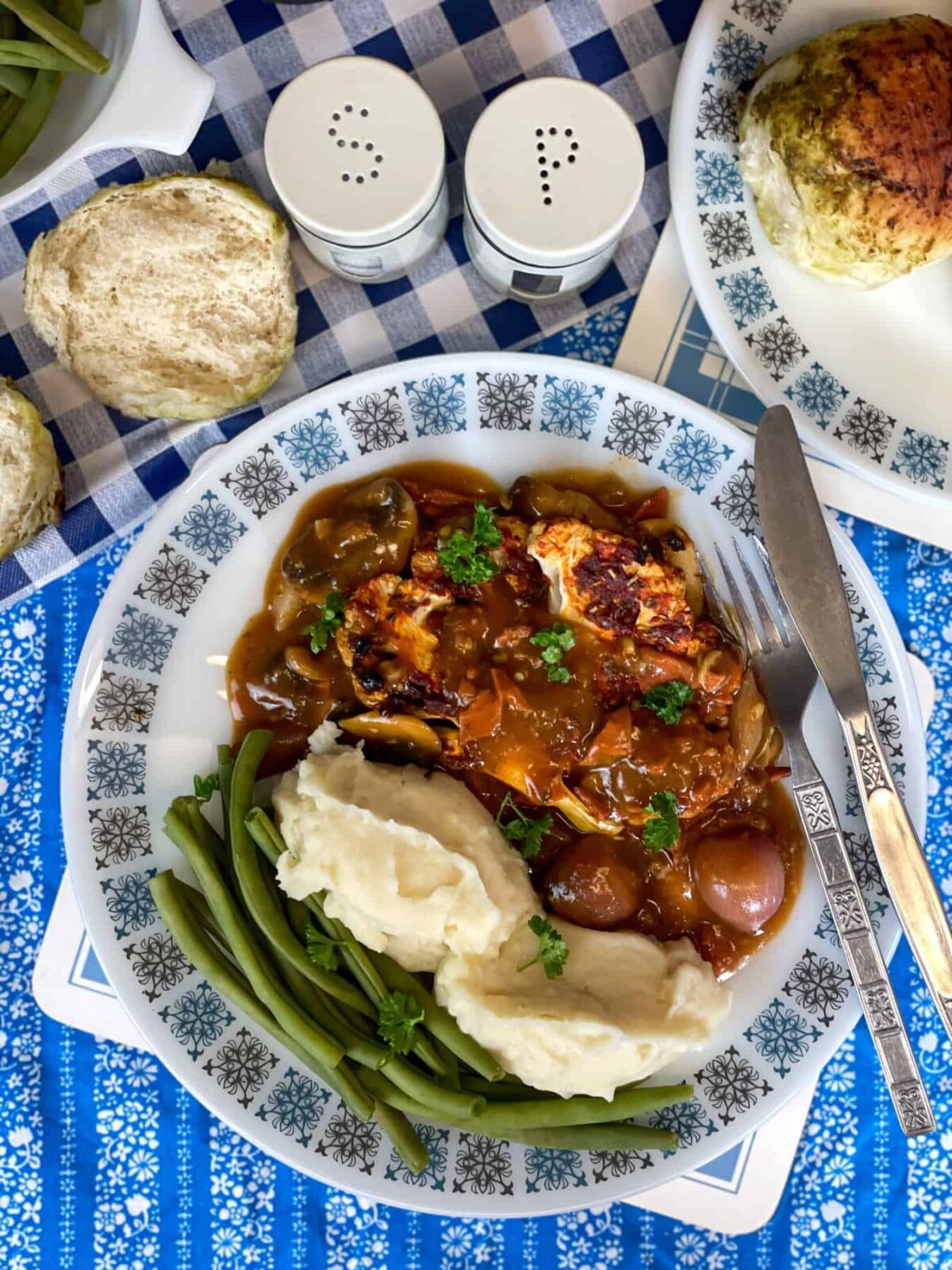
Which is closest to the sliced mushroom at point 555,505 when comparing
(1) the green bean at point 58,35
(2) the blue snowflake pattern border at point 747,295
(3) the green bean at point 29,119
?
(2) the blue snowflake pattern border at point 747,295

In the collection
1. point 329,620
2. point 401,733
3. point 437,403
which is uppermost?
point 437,403

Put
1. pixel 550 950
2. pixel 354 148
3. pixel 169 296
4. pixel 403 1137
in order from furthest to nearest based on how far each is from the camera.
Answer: pixel 169 296
pixel 403 1137
pixel 550 950
pixel 354 148

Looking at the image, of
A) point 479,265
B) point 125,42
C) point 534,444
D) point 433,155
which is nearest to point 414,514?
point 534,444

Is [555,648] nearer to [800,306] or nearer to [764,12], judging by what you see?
[800,306]

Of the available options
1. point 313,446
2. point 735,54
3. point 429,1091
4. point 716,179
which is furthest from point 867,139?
point 429,1091

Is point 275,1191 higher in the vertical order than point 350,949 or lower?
lower

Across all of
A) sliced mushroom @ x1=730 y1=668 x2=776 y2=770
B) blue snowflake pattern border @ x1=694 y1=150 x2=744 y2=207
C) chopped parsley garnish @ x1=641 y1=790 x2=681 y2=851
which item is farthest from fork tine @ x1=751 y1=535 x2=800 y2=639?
blue snowflake pattern border @ x1=694 y1=150 x2=744 y2=207

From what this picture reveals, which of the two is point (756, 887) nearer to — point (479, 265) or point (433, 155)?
point (479, 265)
